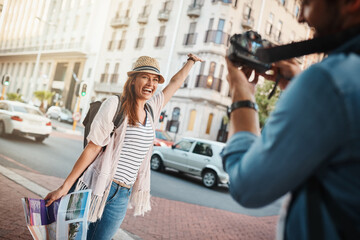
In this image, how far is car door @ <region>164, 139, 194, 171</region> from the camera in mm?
10579

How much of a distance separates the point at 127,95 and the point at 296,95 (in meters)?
1.74

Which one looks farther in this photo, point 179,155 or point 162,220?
point 179,155

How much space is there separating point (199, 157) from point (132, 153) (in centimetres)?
812

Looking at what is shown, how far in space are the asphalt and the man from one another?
3.31 meters

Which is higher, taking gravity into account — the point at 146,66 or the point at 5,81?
the point at 5,81

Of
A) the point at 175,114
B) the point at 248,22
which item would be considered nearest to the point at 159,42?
the point at 175,114

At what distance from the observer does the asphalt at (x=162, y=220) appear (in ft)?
12.0

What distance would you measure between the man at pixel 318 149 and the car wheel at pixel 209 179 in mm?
9154

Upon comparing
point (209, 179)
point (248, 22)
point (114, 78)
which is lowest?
point (209, 179)

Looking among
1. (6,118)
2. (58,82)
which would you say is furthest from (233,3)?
(58,82)

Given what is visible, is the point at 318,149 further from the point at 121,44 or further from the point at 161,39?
the point at 121,44

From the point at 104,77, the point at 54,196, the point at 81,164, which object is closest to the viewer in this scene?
the point at 54,196

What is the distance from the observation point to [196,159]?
33.5 feet

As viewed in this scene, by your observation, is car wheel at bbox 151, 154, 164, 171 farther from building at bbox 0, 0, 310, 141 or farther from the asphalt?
building at bbox 0, 0, 310, 141
